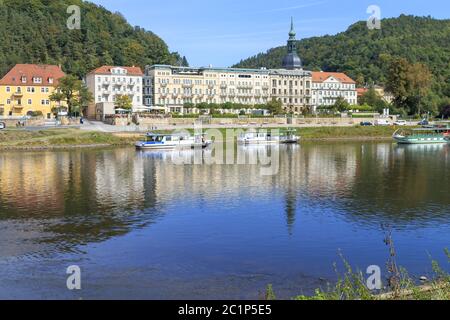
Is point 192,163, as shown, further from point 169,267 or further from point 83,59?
point 83,59

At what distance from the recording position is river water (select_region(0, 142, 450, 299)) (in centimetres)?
1764

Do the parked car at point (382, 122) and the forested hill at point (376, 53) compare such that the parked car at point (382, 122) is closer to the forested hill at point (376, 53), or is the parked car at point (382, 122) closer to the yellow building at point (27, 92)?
the forested hill at point (376, 53)

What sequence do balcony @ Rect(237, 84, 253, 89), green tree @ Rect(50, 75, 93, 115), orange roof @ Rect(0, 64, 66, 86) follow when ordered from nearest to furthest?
green tree @ Rect(50, 75, 93, 115) → orange roof @ Rect(0, 64, 66, 86) → balcony @ Rect(237, 84, 253, 89)

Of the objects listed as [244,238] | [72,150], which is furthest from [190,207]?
[72,150]

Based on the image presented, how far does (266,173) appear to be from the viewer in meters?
44.8

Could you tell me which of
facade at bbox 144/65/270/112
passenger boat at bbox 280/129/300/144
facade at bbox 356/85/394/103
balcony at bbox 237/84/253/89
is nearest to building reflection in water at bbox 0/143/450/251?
passenger boat at bbox 280/129/300/144

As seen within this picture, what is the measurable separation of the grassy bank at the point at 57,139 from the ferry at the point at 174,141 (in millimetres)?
4449

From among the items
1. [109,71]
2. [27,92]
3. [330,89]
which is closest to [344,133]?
[109,71]

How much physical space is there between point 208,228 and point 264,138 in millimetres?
58650

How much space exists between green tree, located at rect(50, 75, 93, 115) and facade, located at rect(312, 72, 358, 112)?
2541 inches

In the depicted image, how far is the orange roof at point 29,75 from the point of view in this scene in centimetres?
9412

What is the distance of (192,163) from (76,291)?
37366 millimetres

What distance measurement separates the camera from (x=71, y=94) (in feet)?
297

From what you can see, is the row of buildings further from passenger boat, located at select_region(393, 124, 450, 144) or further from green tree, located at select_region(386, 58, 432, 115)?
passenger boat, located at select_region(393, 124, 450, 144)
